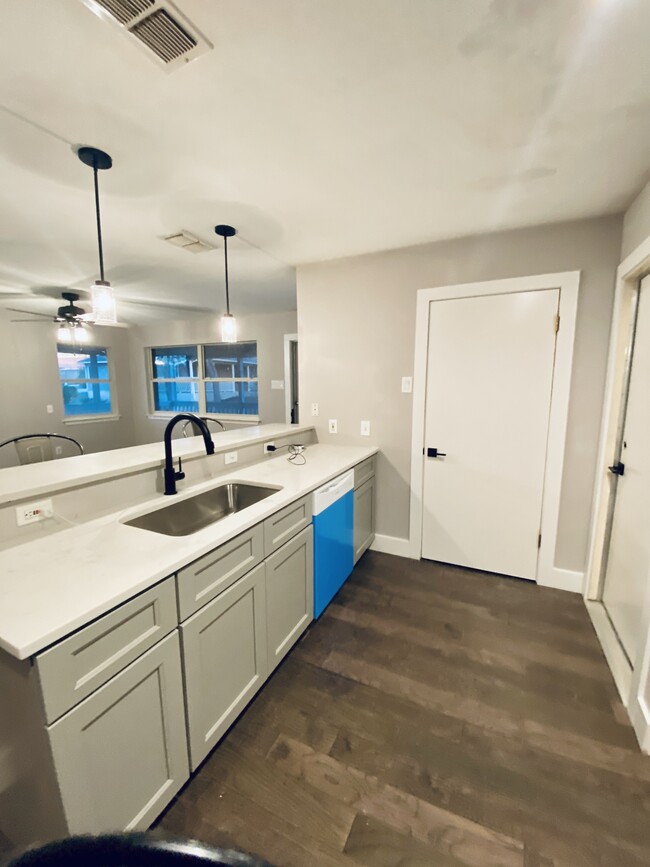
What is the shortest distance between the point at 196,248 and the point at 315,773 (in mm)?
3138

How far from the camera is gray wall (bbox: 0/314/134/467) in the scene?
203 inches

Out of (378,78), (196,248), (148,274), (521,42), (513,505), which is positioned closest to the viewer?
(521,42)

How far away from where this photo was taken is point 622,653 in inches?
74.1

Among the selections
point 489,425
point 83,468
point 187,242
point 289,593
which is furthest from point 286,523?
point 187,242

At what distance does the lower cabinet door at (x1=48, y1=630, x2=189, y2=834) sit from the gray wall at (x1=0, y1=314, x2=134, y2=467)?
5.55 metres

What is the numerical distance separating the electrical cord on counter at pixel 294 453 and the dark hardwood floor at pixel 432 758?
39.9 inches

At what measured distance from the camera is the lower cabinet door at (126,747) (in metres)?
0.90

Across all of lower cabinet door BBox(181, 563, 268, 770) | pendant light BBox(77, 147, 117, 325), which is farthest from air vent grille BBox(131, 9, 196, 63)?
lower cabinet door BBox(181, 563, 268, 770)

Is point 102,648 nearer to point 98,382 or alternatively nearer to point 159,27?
point 159,27

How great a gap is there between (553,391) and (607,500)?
28.8 inches

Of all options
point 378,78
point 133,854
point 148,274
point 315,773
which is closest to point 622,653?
point 315,773

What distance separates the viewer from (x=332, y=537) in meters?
2.24

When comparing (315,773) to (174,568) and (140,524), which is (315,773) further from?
(140,524)

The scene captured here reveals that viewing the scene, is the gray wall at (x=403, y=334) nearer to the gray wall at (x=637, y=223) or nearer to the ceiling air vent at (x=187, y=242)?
the gray wall at (x=637, y=223)
